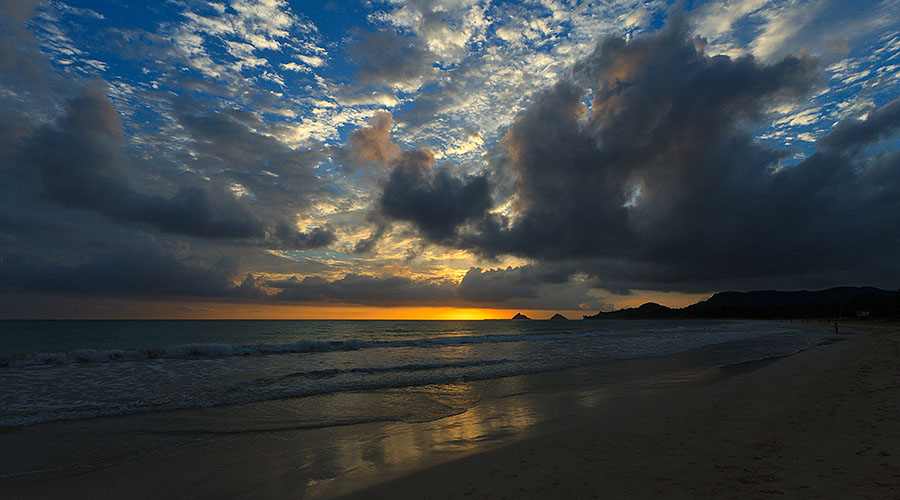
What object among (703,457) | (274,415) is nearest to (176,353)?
(274,415)

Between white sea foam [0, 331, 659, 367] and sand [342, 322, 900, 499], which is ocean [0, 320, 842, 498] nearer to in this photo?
white sea foam [0, 331, 659, 367]

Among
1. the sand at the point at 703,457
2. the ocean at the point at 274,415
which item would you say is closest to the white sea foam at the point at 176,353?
the ocean at the point at 274,415

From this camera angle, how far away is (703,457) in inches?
267

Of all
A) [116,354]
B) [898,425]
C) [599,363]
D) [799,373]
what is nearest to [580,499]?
[898,425]

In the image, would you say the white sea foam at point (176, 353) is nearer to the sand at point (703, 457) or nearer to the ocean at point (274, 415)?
the ocean at point (274, 415)

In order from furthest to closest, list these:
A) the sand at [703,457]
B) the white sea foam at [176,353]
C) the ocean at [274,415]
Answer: the white sea foam at [176,353]
the ocean at [274,415]
the sand at [703,457]

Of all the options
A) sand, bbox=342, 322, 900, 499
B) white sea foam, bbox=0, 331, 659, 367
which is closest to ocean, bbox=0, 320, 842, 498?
white sea foam, bbox=0, 331, 659, 367

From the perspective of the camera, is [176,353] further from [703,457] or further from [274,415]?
[703,457]

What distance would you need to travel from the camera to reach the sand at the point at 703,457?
5484 millimetres

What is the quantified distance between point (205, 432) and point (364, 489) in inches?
250

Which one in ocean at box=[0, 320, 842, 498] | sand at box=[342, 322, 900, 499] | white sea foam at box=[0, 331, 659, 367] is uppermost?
sand at box=[342, 322, 900, 499]

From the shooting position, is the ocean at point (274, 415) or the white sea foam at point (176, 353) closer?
the ocean at point (274, 415)

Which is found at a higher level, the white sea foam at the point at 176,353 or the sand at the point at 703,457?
the sand at the point at 703,457

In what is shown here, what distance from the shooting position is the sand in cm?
548
